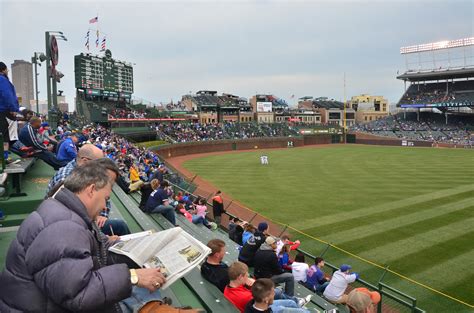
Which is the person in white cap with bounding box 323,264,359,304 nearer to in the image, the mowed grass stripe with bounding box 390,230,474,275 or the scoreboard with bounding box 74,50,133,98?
the mowed grass stripe with bounding box 390,230,474,275

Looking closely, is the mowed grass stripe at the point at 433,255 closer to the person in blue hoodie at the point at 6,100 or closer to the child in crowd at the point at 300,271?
the child in crowd at the point at 300,271

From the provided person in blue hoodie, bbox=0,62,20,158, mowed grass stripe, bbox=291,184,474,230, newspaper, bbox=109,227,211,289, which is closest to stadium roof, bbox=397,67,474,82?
mowed grass stripe, bbox=291,184,474,230

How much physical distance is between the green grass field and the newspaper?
823cm

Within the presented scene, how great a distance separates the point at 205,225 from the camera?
11672 mm

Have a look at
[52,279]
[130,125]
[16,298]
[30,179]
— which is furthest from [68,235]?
[130,125]

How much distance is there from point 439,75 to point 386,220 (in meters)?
70.3

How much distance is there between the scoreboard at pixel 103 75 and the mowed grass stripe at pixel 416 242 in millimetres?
46097

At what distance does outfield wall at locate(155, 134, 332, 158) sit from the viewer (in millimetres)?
47938

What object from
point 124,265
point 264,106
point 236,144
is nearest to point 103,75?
point 236,144

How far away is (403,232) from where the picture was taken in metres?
14.2

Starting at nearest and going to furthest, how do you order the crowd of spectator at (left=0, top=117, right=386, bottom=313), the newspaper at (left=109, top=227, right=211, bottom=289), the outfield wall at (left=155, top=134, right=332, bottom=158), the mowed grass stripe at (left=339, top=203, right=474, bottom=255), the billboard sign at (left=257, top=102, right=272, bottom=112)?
the crowd of spectator at (left=0, top=117, right=386, bottom=313)
the newspaper at (left=109, top=227, right=211, bottom=289)
the mowed grass stripe at (left=339, top=203, right=474, bottom=255)
the outfield wall at (left=155, top=134, right=332, bottom=158)
the billboard sign at (left=257, top=102, right=272, bottom=112)

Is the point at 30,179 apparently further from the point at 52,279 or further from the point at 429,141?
the point at 429,141

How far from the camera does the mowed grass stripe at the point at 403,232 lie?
42.2 feet

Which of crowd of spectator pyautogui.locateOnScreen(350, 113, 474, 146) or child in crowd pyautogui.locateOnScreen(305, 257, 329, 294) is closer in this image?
child in crowd pyautogui.locateOnScreen(305, 257, 329, 294)
